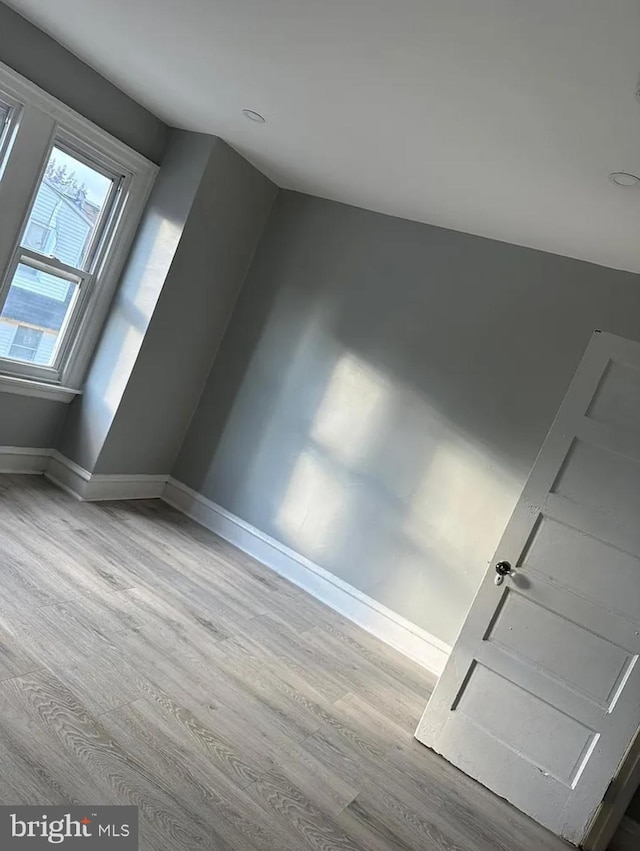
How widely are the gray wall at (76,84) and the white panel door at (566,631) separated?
9.81 feet

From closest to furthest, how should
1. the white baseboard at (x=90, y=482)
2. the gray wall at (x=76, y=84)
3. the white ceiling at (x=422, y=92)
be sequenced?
the white ceiling at (x=422, y=92)
the gray wall at (x=76, y=84)
the white baseboard at (x=90, y=482)

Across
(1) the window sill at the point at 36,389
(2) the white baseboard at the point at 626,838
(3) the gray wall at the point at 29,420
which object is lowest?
(2) the white baseboard at the point at 626,838

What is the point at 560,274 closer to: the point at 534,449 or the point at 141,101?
the point at 534,449

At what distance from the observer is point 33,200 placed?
3.85 meters

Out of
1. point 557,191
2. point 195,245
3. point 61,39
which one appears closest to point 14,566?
point 195,245

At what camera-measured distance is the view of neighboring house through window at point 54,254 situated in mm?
3975

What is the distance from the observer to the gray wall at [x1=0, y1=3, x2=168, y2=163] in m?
3.40

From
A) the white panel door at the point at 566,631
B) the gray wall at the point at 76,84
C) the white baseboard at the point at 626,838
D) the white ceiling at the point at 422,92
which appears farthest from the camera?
the gray wall at the point at 76,84

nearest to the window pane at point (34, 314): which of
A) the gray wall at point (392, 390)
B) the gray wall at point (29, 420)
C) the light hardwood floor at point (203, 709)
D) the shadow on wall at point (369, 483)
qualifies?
the gray wall at point (29, 420)

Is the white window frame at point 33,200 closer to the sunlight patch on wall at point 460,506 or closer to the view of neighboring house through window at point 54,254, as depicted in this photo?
the view of neighboring house through window at point 54,254

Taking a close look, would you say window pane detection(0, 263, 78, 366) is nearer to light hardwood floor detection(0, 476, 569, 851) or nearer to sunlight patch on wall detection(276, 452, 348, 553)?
light hardwood floor detection(0, 476, 569, 851)

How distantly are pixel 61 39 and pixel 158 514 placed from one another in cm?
291

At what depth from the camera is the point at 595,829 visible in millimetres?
2793

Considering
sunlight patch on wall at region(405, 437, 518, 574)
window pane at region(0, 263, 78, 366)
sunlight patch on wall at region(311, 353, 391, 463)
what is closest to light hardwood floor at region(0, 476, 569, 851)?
sunlight patch on wall at region(405, 437, 518, 574)
